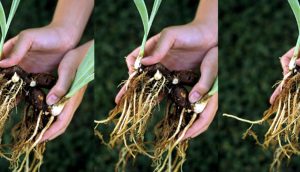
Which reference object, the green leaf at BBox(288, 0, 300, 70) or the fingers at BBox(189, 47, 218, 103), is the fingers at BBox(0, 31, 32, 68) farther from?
the green leaf at BBox(288, 0, 300, 70)

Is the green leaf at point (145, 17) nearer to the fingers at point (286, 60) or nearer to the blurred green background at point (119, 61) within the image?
the blurred green background at point (119, 61)

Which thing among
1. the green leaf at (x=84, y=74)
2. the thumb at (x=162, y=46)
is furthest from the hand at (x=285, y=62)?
the green leaf at (x=84, y=74)

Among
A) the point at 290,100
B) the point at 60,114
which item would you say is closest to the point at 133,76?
the point at 60,114

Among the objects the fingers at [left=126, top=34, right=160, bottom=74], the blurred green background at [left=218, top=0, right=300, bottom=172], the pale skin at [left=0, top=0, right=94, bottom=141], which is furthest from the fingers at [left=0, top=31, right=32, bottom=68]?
the blurred green background at [left=218, top=0, right=300, bottom=172]

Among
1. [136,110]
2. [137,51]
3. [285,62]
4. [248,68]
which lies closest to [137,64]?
[137,51]

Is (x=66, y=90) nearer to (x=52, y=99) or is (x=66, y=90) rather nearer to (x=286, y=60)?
(x=52, y=99)

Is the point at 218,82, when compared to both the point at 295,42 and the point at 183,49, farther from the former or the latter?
the point at 295,42
